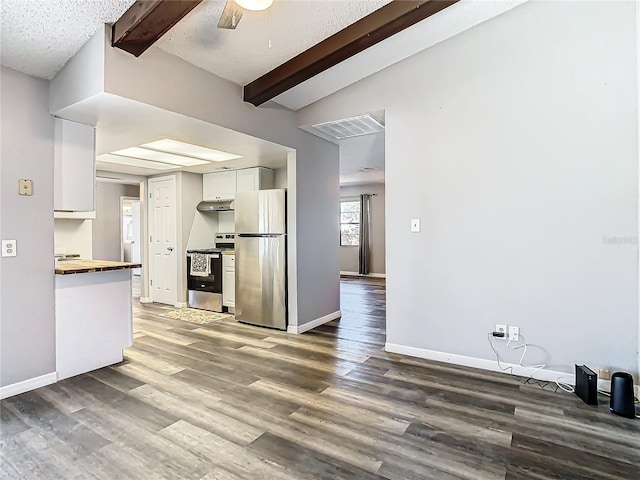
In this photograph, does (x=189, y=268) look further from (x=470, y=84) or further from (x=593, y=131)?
(x=593, y=131)

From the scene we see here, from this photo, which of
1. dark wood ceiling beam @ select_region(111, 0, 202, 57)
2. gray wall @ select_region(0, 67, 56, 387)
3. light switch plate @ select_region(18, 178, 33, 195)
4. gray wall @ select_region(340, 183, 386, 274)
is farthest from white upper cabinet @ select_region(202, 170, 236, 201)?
gray wall @ select_region(340, 183, 386, 274)

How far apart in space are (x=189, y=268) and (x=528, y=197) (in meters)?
4.62

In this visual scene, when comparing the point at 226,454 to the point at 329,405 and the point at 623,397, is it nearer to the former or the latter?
the point at 329,405

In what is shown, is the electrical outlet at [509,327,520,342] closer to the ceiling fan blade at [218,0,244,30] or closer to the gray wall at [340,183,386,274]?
the ceiling fan blade at [218,0,244,30]

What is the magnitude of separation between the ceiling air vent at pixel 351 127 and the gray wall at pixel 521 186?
0.27 metres

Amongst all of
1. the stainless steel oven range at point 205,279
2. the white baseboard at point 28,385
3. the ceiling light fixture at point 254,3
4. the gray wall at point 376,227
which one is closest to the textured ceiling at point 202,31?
the ceiling light fixture at point 254,3

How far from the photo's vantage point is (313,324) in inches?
179

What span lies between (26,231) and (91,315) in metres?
0.85

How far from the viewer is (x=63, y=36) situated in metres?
2.43

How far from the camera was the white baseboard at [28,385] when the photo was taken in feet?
8.57

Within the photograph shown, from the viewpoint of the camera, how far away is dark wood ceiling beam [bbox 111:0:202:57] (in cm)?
212

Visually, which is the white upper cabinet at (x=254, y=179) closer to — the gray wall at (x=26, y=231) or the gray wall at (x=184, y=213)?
the gray wall at (x=184, y=213)

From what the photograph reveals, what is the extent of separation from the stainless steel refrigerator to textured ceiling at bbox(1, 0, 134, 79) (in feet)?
7.74

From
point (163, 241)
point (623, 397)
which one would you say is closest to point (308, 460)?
point (623, 397)
